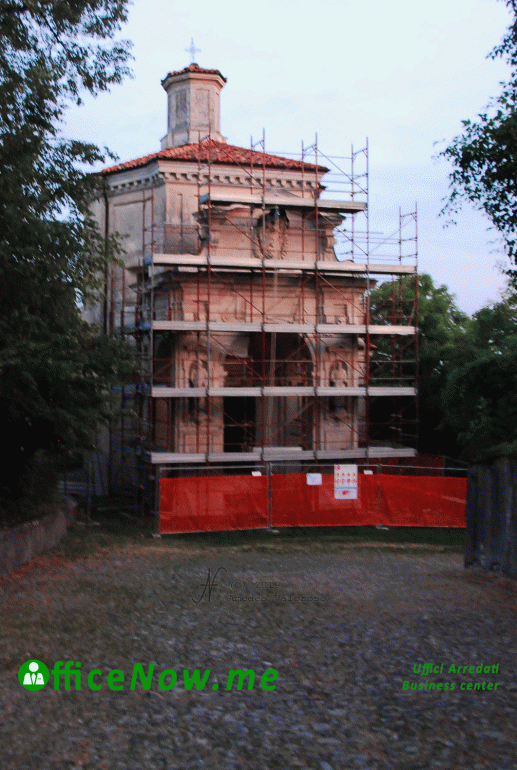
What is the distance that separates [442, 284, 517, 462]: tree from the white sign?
3.55 m

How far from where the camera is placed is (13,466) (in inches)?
627

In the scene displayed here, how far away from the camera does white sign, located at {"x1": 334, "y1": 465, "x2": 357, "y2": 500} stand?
19.2 meters

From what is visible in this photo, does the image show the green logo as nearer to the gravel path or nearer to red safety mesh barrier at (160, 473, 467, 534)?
the gravel path

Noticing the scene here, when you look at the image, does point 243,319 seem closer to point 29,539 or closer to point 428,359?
point 428,359

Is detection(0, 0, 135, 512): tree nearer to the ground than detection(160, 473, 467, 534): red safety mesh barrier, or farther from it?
farther from it

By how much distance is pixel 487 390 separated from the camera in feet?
58.9

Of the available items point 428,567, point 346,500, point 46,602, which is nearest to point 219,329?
point 346,500

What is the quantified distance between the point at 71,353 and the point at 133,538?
239 inches

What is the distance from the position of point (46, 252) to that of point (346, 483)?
32.2ft

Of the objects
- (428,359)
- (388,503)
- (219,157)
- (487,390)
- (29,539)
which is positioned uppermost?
(219,157)

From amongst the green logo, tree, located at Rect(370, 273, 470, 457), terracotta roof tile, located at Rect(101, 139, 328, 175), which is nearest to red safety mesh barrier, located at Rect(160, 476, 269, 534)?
tree, located at Rect(370, 273, 470, 457)

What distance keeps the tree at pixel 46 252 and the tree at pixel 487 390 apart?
8.71 m

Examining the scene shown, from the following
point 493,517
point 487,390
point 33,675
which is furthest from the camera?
point 487,390

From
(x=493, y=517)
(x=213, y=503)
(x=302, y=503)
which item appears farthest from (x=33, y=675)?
(x=302, y=503)
